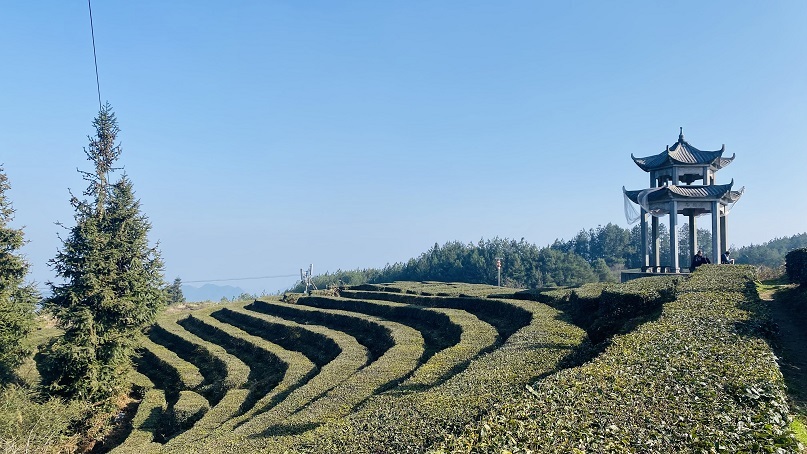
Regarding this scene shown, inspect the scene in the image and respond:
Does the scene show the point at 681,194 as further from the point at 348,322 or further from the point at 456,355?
the point at 348,322

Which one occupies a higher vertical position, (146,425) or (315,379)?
(315,379)

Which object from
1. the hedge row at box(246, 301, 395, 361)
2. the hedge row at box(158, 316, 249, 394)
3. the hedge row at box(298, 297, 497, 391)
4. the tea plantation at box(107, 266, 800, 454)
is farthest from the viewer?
the hedge row at box(246, 301, 395, 361)

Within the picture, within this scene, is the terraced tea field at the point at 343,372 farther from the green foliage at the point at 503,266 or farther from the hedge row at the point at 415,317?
the green foliage at the point at 503,266

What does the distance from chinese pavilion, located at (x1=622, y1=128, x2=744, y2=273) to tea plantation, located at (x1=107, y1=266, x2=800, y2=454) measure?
6.22 m

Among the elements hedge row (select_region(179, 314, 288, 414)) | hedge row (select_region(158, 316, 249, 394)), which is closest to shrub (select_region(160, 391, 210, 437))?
hedge row (select_region(158, 316, 249, 394))

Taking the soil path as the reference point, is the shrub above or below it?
below

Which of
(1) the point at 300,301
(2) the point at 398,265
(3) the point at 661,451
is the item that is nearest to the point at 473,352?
(3) the point at 661,451

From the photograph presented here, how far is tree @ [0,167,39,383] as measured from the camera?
20.6m

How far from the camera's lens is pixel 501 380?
9.63 metres

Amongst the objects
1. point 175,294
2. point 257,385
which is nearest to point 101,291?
point 257,385

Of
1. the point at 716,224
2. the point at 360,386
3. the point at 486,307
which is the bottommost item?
the point at 360,386

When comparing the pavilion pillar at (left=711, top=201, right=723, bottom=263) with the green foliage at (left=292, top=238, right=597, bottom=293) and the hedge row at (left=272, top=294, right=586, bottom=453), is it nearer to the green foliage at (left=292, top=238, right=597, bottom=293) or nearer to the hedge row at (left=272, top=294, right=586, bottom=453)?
the hedge row at (left=272, top=294, right=586, bottom=453)

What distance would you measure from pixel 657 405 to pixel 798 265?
52.8 feet

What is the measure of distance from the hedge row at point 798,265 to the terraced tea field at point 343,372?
25.2 feet
